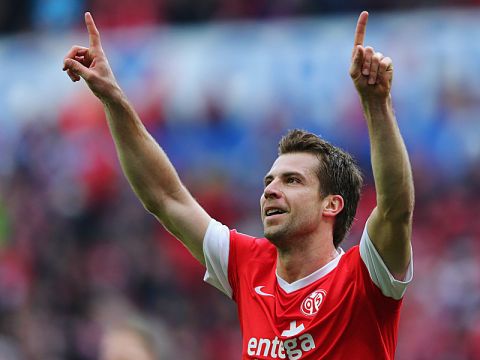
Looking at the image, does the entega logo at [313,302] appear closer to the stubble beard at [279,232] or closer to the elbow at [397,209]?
the stubble beard at [279,232]

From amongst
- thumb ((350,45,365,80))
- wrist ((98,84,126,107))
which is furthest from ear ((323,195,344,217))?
wrist ((98,84,126,107))

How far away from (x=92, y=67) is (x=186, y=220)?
2.69 feet

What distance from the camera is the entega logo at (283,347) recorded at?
15.0 ft

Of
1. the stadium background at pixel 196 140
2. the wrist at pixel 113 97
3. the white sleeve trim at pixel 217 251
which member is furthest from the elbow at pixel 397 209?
the stadium background at pixel 196 140

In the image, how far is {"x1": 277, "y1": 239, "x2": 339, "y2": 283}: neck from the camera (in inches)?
190

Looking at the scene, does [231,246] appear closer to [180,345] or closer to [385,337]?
[385,337]

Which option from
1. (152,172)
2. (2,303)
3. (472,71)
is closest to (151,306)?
(2,303)

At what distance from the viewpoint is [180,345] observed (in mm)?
10875

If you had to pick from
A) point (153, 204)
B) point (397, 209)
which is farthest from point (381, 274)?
point (153, 204)

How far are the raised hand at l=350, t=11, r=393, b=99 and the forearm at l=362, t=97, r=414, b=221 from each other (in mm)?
45

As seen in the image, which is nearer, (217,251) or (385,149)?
(385,149)

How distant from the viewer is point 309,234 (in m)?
4.84

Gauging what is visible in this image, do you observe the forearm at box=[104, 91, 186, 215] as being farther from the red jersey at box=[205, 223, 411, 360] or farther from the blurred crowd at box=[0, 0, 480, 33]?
the blurred crowd at box=[0, 0, 480, 33]

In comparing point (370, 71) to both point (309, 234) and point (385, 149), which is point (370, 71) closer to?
point (385, 149)
